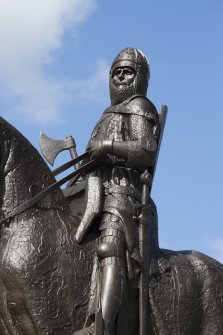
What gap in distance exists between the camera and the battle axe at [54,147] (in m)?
9.56

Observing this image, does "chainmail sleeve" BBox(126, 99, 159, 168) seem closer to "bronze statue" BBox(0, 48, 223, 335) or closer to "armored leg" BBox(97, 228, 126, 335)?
"bronze statue" BBox(0, 48, 223, 335)

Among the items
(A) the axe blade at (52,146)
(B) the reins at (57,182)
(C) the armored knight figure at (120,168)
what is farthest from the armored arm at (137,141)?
(A) the axe blade at (52,146)

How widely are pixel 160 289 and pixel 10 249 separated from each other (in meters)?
1.67

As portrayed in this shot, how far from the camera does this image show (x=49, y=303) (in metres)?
7.97

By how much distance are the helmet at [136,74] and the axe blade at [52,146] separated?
2.35 ft

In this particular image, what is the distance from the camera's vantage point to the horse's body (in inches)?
313

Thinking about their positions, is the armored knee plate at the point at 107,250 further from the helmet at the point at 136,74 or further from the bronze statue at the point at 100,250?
the helmet at the point at 136,74

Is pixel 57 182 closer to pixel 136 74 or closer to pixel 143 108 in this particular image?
pixel 143 108

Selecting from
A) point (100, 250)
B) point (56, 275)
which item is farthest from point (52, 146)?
point (56, 275)

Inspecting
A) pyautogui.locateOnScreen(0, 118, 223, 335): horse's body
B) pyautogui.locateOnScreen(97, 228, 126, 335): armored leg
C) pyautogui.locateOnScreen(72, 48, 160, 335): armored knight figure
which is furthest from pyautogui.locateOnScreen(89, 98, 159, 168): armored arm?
pyautogui.locateOnScreen(97, 228, 126, 335): armored leg

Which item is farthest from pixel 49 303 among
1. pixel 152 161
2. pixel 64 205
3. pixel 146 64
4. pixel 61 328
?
pixel 146 64

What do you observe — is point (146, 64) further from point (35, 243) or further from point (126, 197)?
point (35, 243)

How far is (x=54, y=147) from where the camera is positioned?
9680 mm

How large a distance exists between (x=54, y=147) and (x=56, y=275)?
2.05 metres
